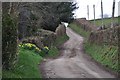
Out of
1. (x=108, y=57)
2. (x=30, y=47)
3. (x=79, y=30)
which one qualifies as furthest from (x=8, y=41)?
(x=79, y=30)

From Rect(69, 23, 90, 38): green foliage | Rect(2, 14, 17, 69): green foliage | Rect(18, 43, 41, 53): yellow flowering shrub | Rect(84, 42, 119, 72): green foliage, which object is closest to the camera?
Rect(2, 14, 17, 69): green foliage

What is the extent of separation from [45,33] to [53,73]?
17.4 meters

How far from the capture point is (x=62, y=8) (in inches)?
1828

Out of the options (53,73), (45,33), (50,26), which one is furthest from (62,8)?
(53,73)

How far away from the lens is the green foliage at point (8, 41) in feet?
47.9

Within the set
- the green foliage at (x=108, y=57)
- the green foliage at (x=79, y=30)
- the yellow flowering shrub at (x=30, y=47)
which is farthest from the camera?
the green foliage at (x=79, y=30)

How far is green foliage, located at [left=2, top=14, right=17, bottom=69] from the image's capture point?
14586 mm

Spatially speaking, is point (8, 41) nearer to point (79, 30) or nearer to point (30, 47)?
point (30, 47)

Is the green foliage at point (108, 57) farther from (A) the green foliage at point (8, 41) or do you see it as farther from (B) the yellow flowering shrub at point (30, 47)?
(A) the green foliage at point (8, 41)

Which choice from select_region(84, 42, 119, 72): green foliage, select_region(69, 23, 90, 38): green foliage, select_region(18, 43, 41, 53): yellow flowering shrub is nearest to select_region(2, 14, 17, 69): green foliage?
select_region(84, 42, 119, 72): green foliage

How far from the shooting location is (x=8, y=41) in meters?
14.8

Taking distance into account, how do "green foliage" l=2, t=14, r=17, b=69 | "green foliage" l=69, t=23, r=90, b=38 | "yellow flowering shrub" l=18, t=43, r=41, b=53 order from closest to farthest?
1. "green foliage" l=2, t=14, r=17, b=69
2. "yellow flowering shrub" l=18, t=43, r=41, b=53
3. "green foliage" l=69, t=23, r=90, b=38

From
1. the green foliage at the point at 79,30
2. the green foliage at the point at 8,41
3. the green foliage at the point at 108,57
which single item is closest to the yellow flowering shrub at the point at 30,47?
the green foliage at the point at 108,57

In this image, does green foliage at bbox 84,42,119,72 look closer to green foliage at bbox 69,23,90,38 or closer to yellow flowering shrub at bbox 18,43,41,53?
yellow flowering shrub at bbox 18,43,41,53
